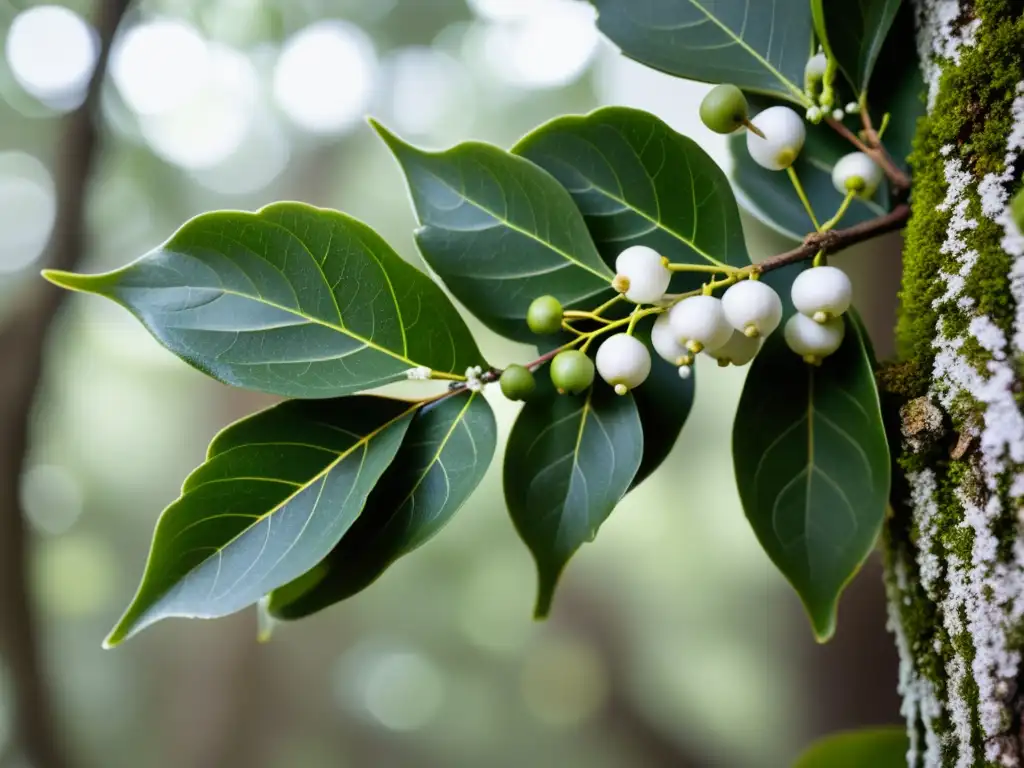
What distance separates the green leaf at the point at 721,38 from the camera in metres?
0.33

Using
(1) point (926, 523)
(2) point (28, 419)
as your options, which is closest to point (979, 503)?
(1) point (926, 523)

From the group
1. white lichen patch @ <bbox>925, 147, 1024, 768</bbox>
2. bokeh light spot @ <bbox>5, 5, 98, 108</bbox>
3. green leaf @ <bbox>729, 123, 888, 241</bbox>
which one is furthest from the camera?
bokeh light spot @ <bbox>5, 5, 98, 108</bbox>

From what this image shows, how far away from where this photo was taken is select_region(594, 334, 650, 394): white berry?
0.29 m

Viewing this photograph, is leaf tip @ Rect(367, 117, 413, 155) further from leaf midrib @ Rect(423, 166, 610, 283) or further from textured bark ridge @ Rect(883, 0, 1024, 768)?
textured bark ridge @ Rect(883, 0, 1024, 768)

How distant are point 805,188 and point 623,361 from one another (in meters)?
0.17

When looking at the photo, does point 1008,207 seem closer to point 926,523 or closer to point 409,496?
point 926,523

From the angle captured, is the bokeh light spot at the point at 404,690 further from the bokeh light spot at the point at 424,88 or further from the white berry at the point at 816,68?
the white berry at the point at 816,68

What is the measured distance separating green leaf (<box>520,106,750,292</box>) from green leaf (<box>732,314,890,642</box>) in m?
0.05

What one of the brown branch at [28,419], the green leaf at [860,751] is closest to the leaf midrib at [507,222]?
the green leaf at [860,751]

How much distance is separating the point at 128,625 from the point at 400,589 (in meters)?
0.56

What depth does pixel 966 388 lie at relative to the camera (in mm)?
276

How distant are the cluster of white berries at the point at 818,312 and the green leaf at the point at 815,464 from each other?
0.05ft

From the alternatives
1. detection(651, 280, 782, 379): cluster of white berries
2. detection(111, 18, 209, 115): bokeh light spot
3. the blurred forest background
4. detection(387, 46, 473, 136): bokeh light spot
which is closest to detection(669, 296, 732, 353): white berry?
detection(651, 280, 782, 379): cluster of white berries

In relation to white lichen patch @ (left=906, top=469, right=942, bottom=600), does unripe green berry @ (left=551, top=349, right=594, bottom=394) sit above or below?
above
